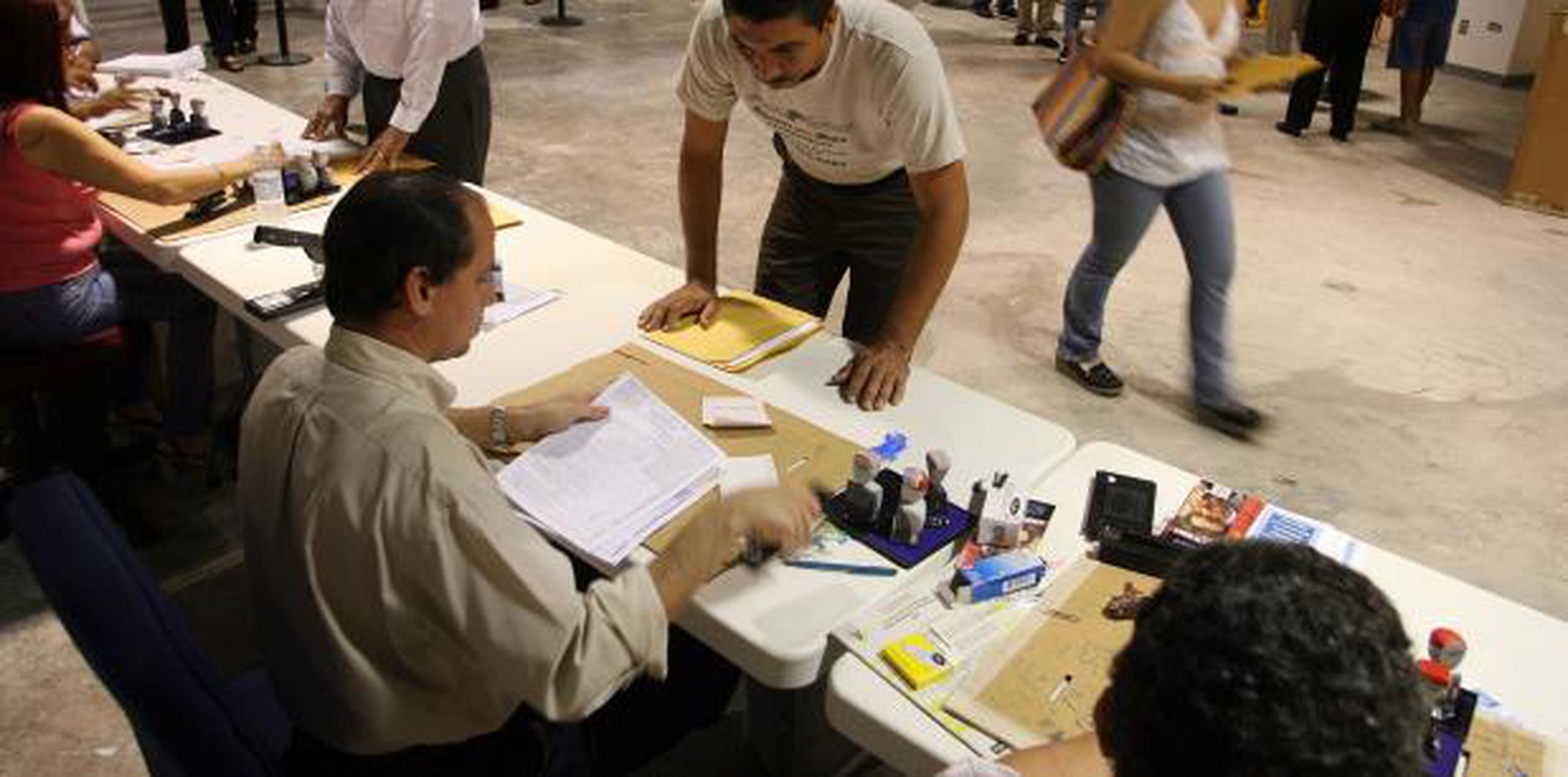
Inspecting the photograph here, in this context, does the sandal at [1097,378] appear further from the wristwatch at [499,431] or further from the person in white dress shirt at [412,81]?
the wristwatch at [499,431]

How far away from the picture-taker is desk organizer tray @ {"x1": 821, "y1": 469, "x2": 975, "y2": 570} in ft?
5.08

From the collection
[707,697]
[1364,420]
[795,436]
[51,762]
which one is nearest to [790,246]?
[795,436]

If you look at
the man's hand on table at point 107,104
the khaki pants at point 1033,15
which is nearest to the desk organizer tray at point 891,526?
the man's hand on table at point 107,104

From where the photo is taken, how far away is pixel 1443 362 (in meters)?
3.87

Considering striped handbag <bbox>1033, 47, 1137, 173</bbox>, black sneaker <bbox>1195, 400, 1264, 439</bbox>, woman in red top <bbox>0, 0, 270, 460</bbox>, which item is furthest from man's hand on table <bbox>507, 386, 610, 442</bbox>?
black sneaker <bbox>1195, 400, 1264, 439</bbox>

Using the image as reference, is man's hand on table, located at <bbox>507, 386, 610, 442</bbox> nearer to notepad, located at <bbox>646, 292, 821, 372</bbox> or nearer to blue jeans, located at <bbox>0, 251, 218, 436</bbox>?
notepad, located at <bbox>646, 292, 821, 372</bbox>

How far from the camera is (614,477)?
1674 mm

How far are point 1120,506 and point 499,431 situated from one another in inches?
36.0

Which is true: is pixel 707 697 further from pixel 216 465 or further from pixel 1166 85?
pixel 1166 85

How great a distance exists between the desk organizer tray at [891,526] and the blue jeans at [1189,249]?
1.84 meters

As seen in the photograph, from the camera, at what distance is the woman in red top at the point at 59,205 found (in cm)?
229

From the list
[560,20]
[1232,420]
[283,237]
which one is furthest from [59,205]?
[560,20]

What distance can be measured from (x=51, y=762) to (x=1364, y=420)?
11.3 feet

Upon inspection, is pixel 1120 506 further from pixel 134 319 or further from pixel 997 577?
pixel 134 319
